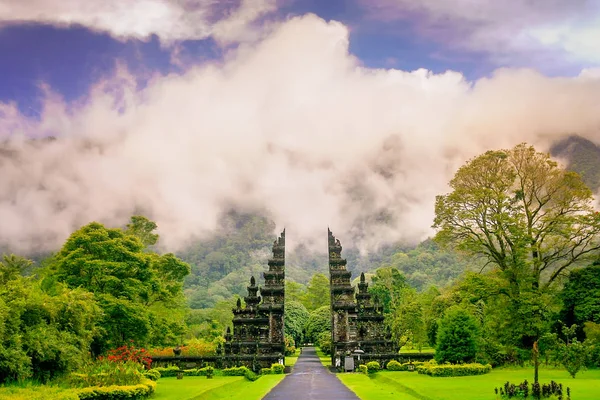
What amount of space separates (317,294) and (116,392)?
93.7m

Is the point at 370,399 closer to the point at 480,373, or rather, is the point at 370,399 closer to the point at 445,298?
the point at 480,373

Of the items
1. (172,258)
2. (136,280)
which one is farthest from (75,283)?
(172,258)

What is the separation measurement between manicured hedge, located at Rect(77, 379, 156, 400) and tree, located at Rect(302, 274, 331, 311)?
9020 centimetres

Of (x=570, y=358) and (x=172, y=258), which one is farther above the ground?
(x=172, y=258)

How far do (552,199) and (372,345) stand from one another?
68.1 ft

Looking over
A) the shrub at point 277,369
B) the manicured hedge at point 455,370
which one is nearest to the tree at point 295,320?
the shrub at point 277,369

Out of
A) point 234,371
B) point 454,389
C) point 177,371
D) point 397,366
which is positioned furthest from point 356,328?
point 454,389

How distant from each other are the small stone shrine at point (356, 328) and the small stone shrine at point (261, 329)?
5448 mm

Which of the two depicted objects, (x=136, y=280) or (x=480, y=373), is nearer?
(x=480, y=373)

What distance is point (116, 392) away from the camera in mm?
20406

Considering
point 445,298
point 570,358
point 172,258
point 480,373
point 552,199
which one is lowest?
point 480,373

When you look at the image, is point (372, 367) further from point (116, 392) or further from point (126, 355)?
point (116, 392)

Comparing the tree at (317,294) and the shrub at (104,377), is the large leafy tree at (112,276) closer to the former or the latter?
the shrub at (104,377)

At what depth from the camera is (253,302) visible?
2180 inches
